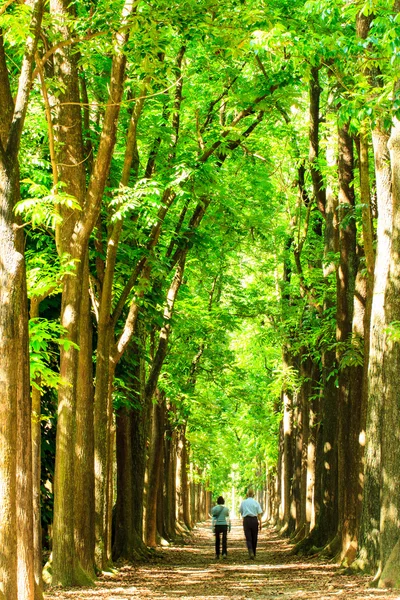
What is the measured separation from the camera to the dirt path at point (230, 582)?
1274 centimetres

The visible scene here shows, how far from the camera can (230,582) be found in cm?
1662

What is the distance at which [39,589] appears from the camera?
10172mm

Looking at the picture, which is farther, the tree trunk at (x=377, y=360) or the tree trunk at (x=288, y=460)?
the tree trunk at (x=288, y=460)

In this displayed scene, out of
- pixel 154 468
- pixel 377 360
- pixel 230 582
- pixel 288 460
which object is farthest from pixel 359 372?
pixel 288 460

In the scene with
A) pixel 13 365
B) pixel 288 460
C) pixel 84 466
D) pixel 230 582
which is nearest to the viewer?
pixel 13 365

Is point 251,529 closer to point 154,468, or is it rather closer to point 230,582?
point 154,468

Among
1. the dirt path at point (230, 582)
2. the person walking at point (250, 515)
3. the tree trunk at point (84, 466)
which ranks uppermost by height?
the tree trunk at point (84, 466)

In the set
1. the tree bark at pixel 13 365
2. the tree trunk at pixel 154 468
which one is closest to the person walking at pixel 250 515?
the tree trunk at pixel 154 468

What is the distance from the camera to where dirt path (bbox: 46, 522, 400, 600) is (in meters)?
12.7

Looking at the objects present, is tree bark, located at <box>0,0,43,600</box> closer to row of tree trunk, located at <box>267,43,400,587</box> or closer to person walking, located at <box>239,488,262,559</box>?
row of tree trunk, located at <box>267,43,400,587</box>

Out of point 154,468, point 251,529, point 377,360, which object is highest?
point 377,360

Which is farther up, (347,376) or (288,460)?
(347,376)

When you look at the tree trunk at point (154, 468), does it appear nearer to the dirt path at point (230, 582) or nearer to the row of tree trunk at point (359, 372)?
the dirt path at point (230, 582)

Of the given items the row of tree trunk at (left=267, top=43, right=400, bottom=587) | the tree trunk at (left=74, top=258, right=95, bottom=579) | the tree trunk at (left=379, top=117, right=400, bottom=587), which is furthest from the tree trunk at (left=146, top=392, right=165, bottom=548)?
the tree trunk at (left=379, top=117, right=400, bottom=587)
